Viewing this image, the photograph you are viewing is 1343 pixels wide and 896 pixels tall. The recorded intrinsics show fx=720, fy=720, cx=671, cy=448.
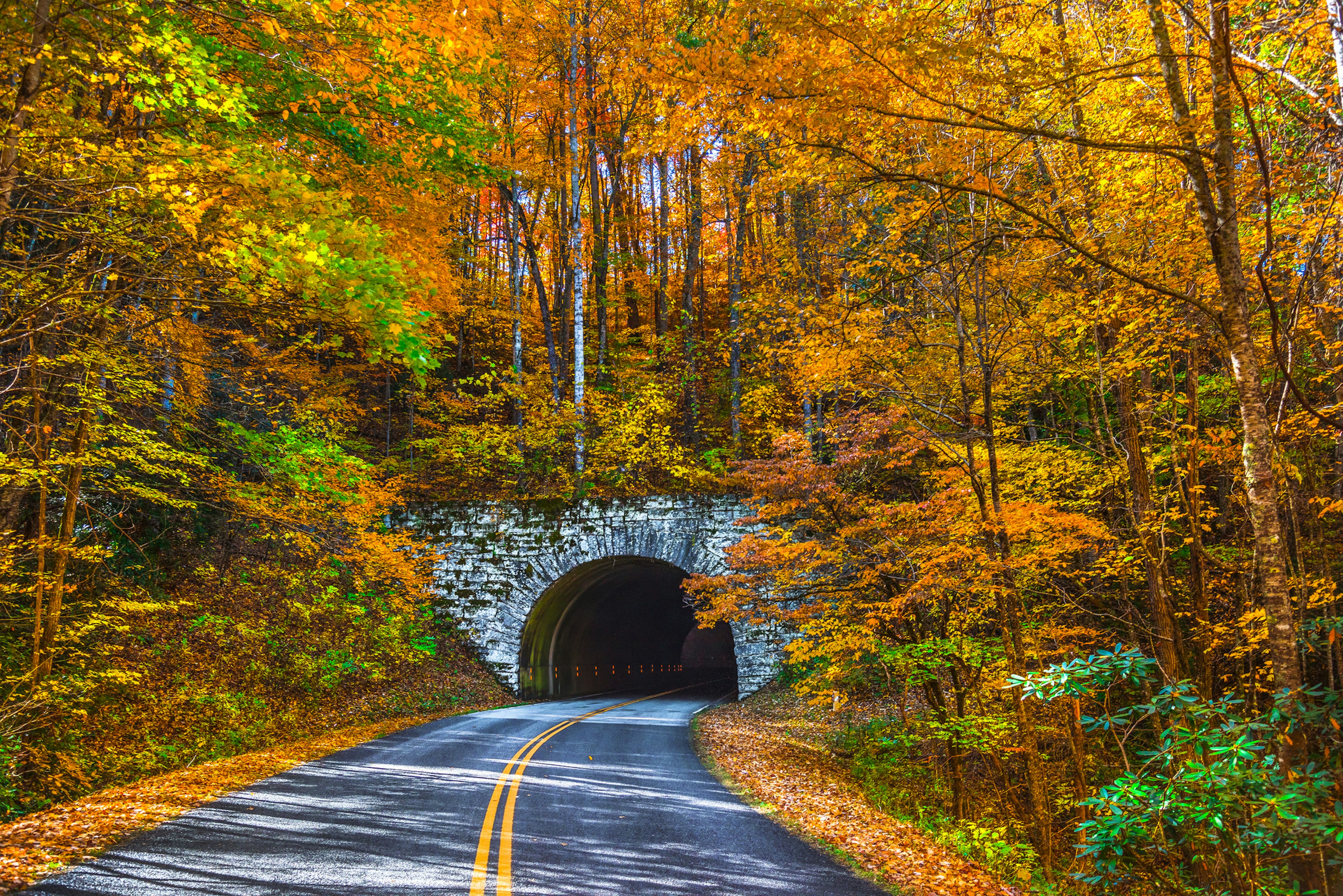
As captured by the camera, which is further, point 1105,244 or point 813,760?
point 813,760

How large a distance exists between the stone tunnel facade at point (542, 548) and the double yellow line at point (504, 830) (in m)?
6.40

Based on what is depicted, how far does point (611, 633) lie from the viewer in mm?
25141

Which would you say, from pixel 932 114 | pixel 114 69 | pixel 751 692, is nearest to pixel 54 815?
pixel 114 69

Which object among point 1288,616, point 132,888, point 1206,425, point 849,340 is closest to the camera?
point 1288,616

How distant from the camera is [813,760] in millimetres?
10797

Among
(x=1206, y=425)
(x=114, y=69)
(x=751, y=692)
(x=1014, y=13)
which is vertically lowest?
(x=751, y=692)

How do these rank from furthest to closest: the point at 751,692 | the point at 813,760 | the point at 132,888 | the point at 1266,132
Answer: the point at 751,692 < the point at 813,760 < the point at 1266,132 < the point at 132,888

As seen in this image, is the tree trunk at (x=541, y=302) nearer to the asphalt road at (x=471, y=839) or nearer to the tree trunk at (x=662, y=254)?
the tree trunk at (x=662, y=254)

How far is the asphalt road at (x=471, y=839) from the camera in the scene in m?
4.81

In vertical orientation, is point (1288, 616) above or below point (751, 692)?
above

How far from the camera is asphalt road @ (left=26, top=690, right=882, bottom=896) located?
4.81 meters

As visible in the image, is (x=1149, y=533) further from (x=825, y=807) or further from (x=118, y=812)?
(x=118, y=812)

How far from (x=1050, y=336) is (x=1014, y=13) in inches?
165

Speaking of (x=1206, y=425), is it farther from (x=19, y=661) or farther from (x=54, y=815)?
(x=19, y=661)
